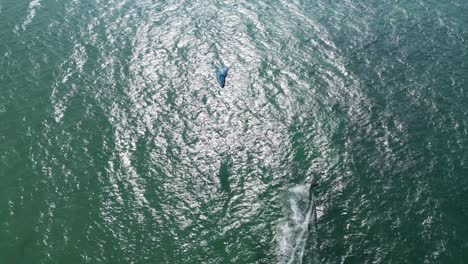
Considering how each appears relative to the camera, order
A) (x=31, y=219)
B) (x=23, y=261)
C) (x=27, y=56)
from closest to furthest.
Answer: (x=23, y=261)
(x=31, y=219)
(x=27, y=56)

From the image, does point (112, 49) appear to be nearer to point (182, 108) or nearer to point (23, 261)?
point (182, 108)

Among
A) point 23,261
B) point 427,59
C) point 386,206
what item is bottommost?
point 23,261

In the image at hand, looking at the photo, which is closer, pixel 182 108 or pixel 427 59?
pixel 182 108

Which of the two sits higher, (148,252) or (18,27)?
(18,27)

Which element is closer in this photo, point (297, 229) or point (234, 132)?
point (297, 229)

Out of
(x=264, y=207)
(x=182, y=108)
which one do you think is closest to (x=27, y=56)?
(x=182, y=108)

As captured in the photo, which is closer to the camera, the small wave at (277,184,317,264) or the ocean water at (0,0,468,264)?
the small wave at (277,184,317,264)

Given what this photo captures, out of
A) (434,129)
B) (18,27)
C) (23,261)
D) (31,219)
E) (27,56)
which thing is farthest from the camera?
(18,27)
